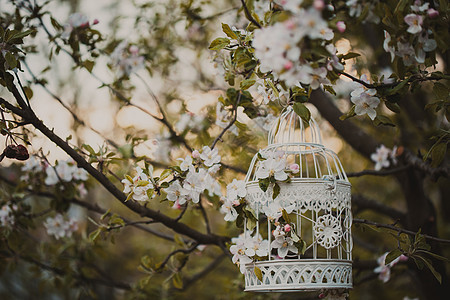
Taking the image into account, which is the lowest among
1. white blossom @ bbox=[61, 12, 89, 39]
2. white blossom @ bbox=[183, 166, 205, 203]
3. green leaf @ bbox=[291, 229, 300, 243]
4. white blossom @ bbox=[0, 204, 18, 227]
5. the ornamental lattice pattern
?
the ornamental lattice pattern

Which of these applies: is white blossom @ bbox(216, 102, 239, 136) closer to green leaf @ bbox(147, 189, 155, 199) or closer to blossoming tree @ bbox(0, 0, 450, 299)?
blossoming tree @ bbox(0, 0, 450, 299)

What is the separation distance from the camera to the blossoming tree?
1.55 meters

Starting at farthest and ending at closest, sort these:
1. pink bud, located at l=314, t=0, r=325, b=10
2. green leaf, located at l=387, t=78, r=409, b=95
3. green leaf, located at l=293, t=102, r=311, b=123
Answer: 1. green leaf, located at l=387, t=78, r=409, b=95
2. green leaf, located at l=293, t=102, r=311, b=123
3. pink bud, located at l=314, t=0, r=325, b=10

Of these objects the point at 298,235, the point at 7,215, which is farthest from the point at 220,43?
the point at 7,215

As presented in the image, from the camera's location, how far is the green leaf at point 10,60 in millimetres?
1557

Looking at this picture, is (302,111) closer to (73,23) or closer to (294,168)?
(294,168)

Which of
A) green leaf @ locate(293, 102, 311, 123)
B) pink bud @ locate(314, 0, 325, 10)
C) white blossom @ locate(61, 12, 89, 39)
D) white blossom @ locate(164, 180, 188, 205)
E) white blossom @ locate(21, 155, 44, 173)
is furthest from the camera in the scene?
white blossom @ locate(21, 155, 44, 173)

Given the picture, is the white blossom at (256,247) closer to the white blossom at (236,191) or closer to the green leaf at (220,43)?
the white blossom at (236,191)

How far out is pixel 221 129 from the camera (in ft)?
9.04

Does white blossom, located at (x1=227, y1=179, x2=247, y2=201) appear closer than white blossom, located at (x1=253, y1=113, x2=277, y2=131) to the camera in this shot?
Yes

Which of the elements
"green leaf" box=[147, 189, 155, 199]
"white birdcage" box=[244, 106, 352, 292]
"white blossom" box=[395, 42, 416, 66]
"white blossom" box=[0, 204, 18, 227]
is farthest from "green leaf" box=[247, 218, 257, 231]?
"white blossom" box=[0, 204, 18, 227]

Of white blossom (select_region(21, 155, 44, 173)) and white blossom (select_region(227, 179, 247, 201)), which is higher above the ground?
white blossom (select_region(21, 155, 44, 173))

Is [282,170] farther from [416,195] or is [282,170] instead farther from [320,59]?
[416,195]

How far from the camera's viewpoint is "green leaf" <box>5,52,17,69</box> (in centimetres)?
156
